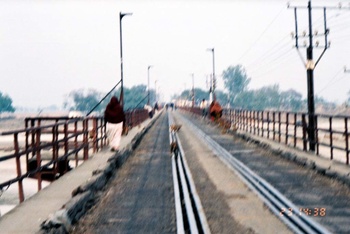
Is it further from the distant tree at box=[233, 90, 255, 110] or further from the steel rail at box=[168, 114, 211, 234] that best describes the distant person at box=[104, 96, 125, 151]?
the distant tree at box=[233, 90, 255, 110]

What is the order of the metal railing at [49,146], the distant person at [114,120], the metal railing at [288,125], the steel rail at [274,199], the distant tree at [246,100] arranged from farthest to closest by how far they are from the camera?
1. the distant tree at [246,100]
2. the distant person at [114,120]
3. the metal railing at [288,125]
4. the metal railing at [49,146]
5. the steel rail at [274,199]

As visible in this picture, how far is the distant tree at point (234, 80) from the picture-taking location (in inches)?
7559

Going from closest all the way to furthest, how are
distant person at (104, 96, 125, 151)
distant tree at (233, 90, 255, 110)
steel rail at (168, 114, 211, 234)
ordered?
1. steel rail at (168, 114, 211, 234)
2. distant person at (104, 96, 125, 151)
3. distant tree at (233, 90, 255, 110)

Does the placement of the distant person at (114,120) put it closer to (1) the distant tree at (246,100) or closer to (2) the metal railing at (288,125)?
(2) the metal railing at (288,125)

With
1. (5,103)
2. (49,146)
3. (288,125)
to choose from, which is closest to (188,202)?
(49,146)

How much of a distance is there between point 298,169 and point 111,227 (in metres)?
6.75

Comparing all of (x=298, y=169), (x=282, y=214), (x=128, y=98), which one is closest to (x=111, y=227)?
(x=282, y=214)

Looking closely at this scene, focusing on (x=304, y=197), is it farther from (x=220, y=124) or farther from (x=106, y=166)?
(x=220, y=124)

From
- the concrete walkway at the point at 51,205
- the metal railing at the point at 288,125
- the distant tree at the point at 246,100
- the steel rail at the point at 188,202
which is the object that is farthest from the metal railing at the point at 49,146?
the distant tree at the point at 246,100

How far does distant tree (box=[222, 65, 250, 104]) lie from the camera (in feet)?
630

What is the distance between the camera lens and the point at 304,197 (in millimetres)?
8250

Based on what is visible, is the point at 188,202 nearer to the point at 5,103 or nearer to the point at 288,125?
the point at 288,125

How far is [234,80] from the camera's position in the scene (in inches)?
7559
